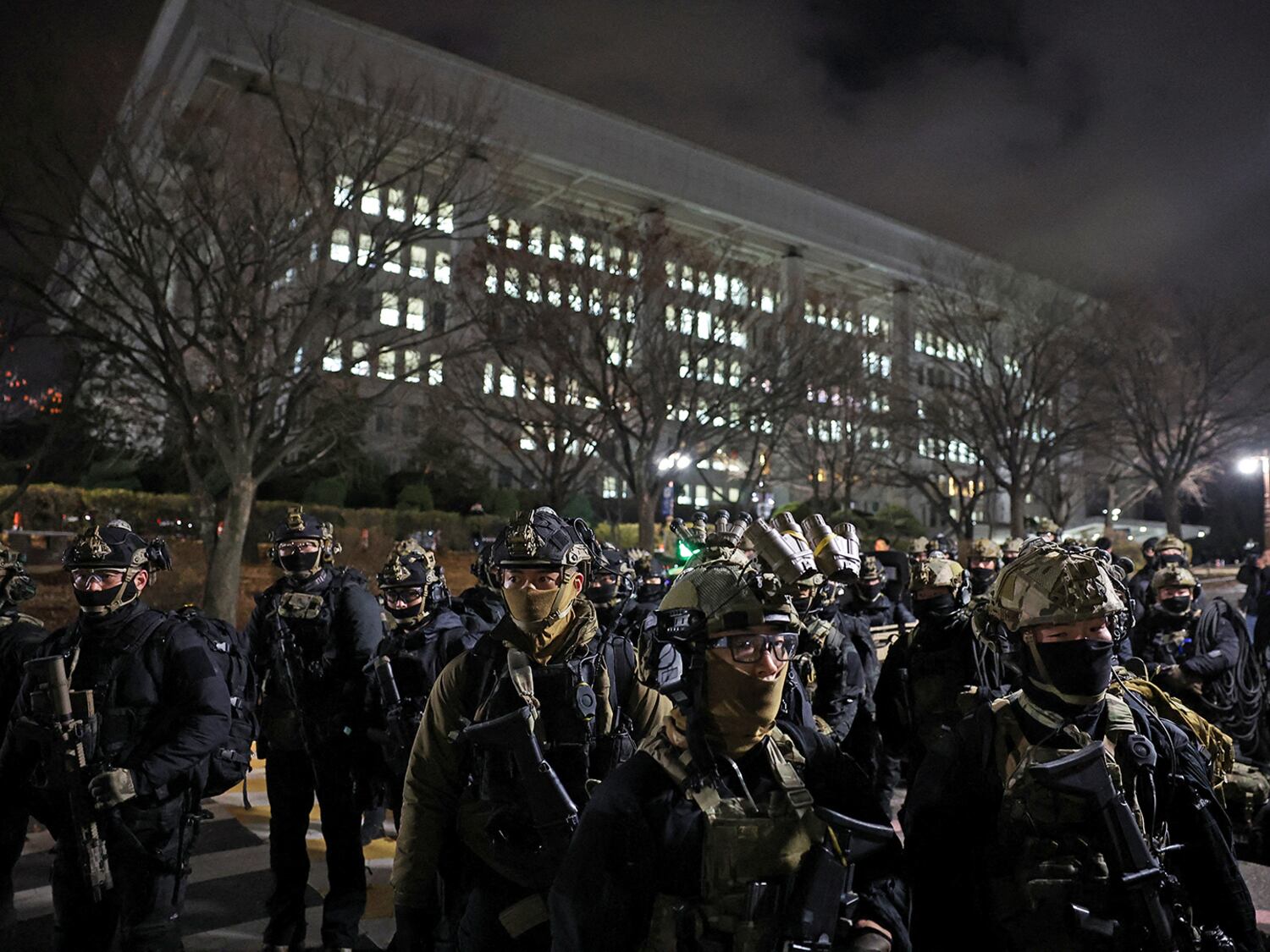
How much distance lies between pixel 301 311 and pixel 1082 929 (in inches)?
577

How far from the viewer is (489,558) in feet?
11.3

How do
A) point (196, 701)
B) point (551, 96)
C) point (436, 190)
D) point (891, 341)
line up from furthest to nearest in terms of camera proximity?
point (551, 96), point (891, 341), point (436, 190), point (196, 701)

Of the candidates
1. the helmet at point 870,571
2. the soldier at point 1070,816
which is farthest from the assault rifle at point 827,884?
the helmet at point 870,571

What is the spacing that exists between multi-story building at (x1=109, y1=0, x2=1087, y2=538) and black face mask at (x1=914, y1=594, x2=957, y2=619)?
29.3ft

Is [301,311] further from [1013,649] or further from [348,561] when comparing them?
[1013,649]

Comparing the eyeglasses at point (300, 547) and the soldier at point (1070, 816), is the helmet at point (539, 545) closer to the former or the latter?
the soldier at point (1070, 816)

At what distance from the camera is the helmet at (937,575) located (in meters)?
5.73

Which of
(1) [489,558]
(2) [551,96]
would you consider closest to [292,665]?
(1) [489,558]

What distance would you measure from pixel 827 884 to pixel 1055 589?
1.11m

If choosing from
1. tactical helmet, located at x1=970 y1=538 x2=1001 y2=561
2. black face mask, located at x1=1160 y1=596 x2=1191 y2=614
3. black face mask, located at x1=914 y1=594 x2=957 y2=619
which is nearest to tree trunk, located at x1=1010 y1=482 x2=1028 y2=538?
tactical helmet, located at x1=970 y1=538 x2=1001 y2=561

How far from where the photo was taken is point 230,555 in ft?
42.8

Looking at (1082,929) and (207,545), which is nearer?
(1082,929)

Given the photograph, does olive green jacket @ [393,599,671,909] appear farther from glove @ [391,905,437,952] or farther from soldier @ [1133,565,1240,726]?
soldier @ [1133,565,1240,726]

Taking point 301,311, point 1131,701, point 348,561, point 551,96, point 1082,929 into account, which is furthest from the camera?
point 551,96
